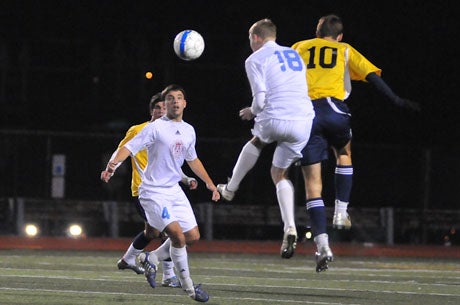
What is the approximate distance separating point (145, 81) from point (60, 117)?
4450mm

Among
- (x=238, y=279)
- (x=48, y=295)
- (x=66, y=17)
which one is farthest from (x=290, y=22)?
(x=48, y=295)

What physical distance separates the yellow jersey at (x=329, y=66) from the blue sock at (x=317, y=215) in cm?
98

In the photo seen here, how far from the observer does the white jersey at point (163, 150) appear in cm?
1278

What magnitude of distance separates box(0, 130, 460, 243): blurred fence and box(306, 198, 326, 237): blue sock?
15.1 meters

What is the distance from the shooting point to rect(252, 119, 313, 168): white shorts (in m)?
11.2

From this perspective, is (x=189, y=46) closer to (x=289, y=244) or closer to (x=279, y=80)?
(x=279, y=80)

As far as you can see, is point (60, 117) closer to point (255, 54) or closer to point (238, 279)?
point (238, 279)

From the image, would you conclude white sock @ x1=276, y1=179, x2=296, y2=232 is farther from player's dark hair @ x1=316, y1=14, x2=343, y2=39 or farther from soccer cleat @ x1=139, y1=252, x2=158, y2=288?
soccer cleat @ x1=139, y1=252, x2=158, y2=288

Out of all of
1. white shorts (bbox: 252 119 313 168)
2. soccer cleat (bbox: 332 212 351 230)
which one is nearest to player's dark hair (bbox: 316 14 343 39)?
white shorts (bbox: 252 119 313 168)

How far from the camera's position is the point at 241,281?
15.5m

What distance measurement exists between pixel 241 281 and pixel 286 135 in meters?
4.57

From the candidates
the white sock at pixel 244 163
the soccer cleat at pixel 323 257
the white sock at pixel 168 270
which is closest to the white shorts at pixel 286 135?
the white sock at pixel 244 163

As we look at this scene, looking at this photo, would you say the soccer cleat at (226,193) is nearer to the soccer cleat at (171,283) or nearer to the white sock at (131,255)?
the soccer cleat at (171,283)

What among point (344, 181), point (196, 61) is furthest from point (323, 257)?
point (196, 61)
